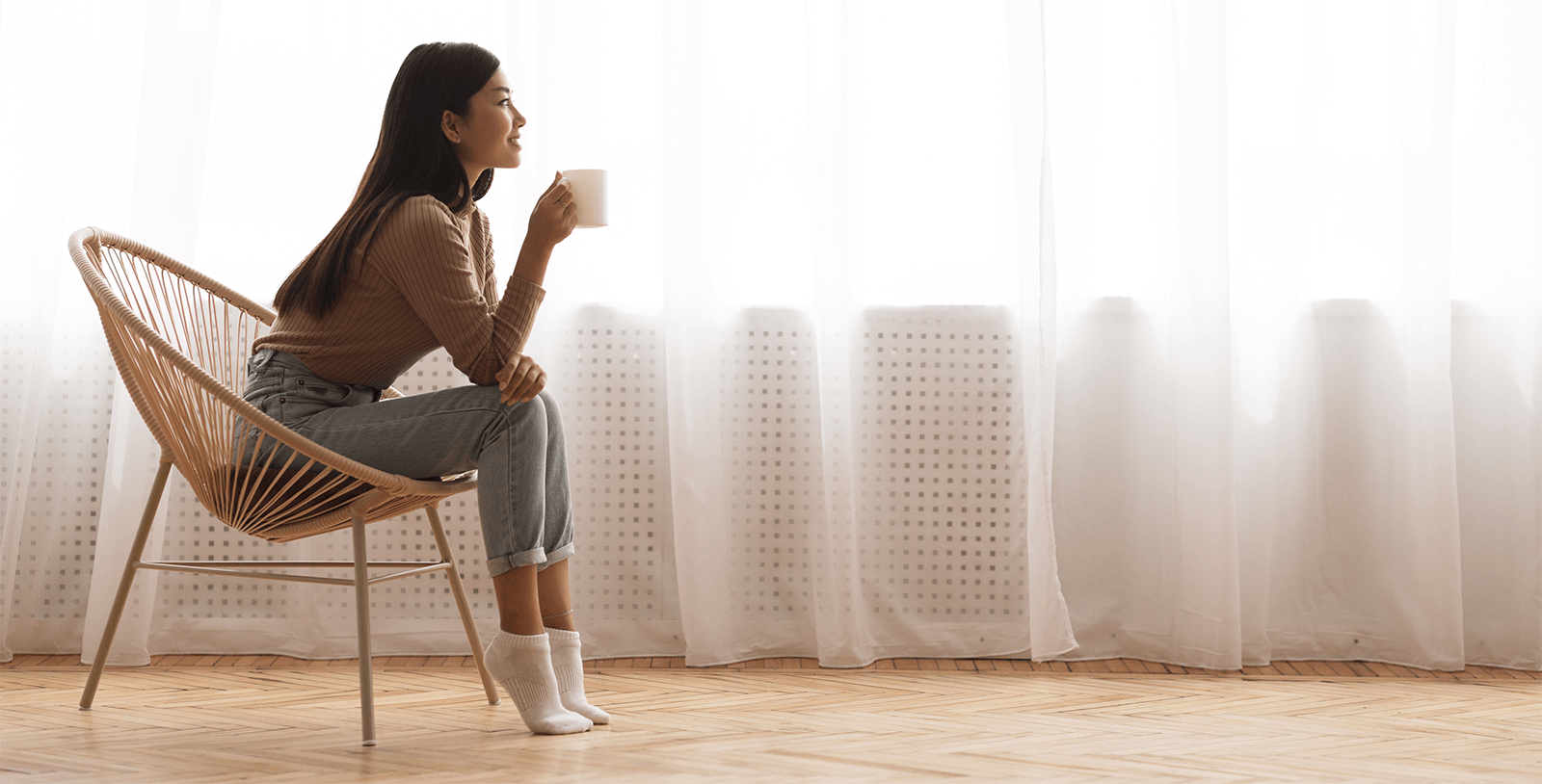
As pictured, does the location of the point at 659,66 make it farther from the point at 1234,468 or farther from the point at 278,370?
the point at 1234,468

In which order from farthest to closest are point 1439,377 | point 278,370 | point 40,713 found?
point 1439,377, point 40,713, point 278,370

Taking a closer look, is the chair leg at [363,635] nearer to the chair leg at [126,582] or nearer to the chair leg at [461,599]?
the chair leg at [461,599]

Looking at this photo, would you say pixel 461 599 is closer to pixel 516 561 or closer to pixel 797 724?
pixel 516 561

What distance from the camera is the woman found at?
1.58 m

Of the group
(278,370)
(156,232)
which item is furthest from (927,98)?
(156,232)

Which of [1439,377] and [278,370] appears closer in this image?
[278,370]

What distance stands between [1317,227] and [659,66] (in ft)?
4.24

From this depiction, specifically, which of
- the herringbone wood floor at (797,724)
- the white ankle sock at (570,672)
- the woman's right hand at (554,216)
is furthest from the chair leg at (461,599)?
the woman's right hand at (554,216)

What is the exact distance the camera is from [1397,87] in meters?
2.25

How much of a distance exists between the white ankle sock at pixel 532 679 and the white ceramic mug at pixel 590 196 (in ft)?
1.90

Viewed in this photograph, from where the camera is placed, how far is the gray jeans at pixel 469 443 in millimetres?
1584

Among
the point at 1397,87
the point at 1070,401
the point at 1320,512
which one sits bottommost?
the point at 1320,512

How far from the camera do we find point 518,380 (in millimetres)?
1572

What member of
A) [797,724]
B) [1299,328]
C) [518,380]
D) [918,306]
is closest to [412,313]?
[518,380]
